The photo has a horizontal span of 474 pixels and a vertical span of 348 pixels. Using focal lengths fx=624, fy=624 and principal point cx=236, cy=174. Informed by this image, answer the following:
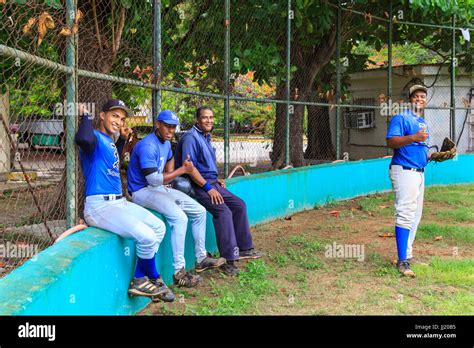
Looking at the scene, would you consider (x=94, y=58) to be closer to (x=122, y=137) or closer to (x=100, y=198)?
(x=122, y=137)

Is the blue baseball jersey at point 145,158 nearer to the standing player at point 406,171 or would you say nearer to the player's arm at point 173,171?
the player's arm at point 173,171

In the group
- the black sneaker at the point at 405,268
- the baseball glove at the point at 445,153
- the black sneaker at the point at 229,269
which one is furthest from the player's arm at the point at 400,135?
the black sneaker at the point at 229,269

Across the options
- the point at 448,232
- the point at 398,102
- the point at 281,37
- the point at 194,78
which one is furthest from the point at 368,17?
the point at 448,232

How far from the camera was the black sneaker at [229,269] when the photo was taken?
20.3 ft

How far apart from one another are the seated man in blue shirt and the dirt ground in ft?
0.75

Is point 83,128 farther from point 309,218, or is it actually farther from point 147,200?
point 309,218

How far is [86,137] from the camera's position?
439cm

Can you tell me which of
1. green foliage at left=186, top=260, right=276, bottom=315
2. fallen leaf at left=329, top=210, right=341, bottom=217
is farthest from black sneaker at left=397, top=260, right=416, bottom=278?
fallen leaf at left=329, top=210, right=341, bottom=217

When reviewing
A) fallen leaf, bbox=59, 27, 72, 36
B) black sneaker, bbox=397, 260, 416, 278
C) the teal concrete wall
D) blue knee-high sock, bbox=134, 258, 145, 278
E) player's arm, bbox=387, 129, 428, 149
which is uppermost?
fallen leaf, bbox=59, 27, 72, 36

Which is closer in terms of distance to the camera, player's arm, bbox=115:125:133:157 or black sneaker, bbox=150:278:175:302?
black sneaker, bbox=150:278:175:302

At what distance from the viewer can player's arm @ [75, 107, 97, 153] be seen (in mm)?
4391

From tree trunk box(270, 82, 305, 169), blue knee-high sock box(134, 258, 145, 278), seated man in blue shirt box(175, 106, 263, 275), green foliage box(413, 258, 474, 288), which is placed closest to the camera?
blue knee-high sock box(134, 258, 145, 278)

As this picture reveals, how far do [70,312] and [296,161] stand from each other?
9.90m

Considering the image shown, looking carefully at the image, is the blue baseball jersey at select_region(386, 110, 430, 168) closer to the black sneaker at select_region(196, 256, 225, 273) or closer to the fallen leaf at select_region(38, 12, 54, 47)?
the black sneaker at select_region(196, 256, 225, 273)
